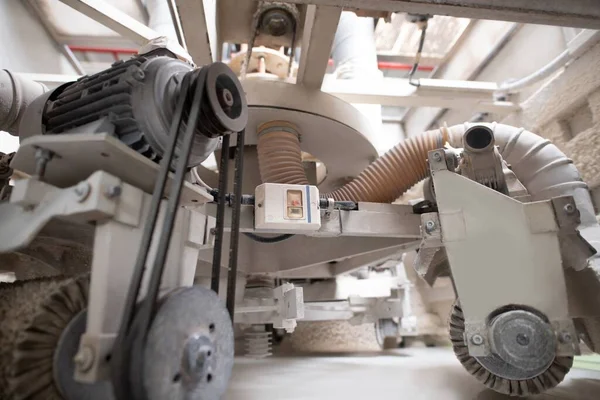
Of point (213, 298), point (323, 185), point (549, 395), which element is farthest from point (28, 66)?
point (549, 395)

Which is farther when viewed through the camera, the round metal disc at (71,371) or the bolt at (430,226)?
the bolt at (430,226)

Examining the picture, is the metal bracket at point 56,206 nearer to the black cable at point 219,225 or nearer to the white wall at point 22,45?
the black cable at point 219,225

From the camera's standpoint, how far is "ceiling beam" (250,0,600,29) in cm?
87

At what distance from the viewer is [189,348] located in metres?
0.45

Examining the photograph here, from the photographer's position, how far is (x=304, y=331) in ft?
8.06

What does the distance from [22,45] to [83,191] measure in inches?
71.6

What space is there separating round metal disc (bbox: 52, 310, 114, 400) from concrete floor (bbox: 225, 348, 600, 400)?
0.53 meters

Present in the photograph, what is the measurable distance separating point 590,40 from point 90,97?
1728 mm

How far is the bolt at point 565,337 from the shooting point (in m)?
0.72

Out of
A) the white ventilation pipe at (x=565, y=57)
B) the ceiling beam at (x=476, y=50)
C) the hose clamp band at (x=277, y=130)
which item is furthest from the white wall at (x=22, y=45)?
the white ventilation pipe at (x=565, y=57)

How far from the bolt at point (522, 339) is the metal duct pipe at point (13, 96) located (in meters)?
1.27

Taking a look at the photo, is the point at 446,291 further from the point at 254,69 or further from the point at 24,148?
the point at 24,148

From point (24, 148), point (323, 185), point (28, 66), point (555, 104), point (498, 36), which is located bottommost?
point (24, 148)

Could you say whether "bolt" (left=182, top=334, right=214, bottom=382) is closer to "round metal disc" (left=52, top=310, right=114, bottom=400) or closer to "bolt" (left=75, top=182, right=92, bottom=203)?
"round metal disc" (left=52, top=310, right=114, bottom=400)
